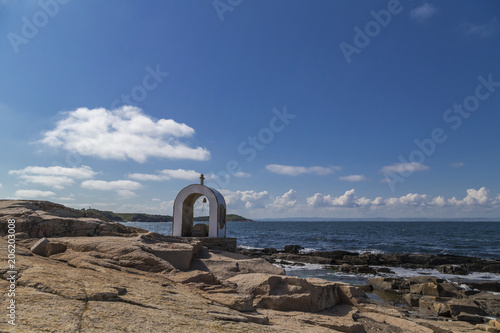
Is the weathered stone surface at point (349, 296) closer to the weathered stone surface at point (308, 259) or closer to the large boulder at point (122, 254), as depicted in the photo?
the large boulder at point (122, 254)

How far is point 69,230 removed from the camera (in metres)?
9.08

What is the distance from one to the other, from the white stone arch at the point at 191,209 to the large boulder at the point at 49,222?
5232 millimetres

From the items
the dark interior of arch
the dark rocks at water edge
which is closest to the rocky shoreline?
the dark interior of arch

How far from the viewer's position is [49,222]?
8.83 metres

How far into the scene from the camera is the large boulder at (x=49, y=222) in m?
8.47

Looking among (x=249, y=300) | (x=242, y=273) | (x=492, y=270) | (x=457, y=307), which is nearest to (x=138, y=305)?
(x=249, y=300)

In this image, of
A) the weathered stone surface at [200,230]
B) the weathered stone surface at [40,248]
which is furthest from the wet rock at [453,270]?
the weathered stone surface at [40,248]

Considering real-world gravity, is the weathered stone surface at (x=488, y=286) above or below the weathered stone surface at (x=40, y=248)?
below

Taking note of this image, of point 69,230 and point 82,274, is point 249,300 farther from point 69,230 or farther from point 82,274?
point 69,230

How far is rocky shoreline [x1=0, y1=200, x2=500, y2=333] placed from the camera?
3766mm

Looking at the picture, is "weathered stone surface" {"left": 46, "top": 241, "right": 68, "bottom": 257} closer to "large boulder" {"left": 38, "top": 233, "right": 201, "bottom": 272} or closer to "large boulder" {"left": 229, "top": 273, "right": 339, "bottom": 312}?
"large boulder" {"left": 38, "top": 233, "right": 201, "bottom": 272}

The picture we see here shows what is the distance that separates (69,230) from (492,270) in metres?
30.6

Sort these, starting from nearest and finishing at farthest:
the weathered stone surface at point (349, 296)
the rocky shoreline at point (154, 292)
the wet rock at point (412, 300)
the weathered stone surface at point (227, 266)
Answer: the rocky shoreline at point (154, 292) < the weathered stone surface at point (349, 296) < the weathered stone surface at point (227, 266) < the wet rock at point (412, 300)

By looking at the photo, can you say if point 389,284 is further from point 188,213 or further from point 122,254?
point 122,254
